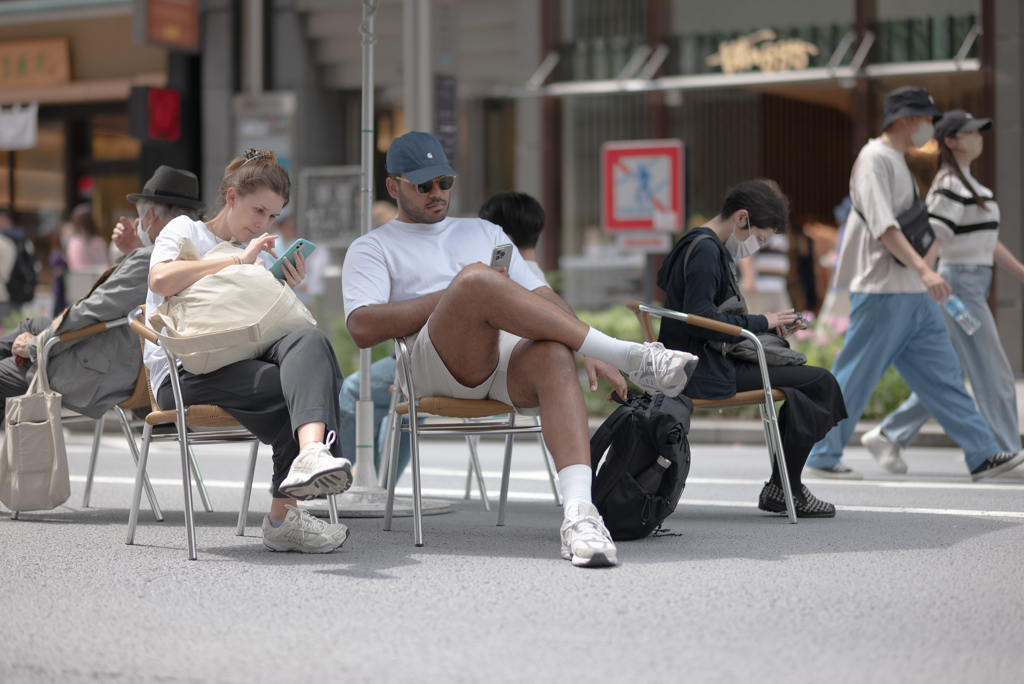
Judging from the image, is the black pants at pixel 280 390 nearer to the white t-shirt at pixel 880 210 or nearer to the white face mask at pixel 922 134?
the white t-shirt at pixel 880 210

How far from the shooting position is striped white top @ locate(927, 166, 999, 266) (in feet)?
23.7

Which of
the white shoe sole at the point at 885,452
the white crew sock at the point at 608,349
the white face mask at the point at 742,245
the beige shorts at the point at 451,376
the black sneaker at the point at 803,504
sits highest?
the white face mask at the point at 742,245

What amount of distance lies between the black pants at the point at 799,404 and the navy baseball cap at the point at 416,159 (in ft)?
5.11

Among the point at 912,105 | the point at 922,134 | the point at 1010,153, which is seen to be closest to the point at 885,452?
the point at 922,134

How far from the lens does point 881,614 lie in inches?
138

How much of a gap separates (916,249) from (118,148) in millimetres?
15126

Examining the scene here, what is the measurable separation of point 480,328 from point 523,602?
1166 millimetres

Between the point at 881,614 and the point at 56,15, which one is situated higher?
the point at 56,15

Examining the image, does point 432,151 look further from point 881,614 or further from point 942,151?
point 942,151

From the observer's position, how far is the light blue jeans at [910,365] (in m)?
6.79

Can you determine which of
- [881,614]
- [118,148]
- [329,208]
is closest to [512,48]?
[329,208]

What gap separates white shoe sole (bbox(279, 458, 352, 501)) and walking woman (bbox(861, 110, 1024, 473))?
162 inches

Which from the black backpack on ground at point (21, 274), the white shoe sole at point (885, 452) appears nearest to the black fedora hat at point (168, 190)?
the white shoe sole at point (885, 452)

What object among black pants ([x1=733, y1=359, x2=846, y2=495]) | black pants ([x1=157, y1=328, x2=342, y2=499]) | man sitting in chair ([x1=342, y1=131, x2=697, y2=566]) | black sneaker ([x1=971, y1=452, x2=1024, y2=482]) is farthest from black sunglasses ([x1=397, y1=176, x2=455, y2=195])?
black sneaker ([x1=971, y1=452, x2=1024, y2=482])
